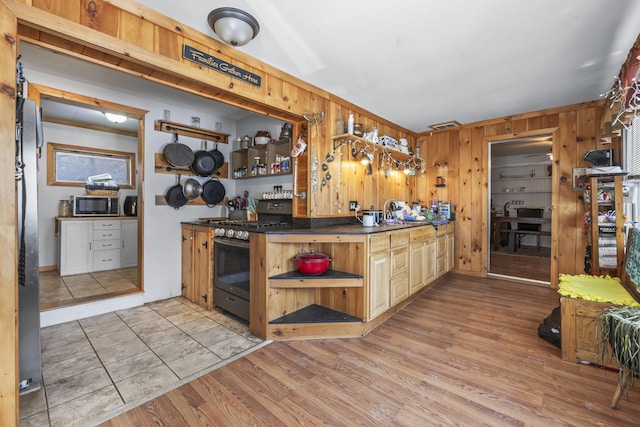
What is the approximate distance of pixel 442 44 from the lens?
224 cm

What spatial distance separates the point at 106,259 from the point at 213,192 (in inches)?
96.9

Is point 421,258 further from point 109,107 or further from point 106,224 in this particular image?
point 106,224

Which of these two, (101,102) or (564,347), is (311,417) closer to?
(564,347)

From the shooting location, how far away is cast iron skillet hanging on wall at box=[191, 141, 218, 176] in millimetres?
3635

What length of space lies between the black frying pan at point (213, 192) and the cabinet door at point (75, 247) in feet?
7.51

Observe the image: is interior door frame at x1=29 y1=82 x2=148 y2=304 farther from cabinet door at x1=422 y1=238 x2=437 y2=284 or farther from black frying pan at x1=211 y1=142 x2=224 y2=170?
cabinet door at x1=422 y1=238 x2=437 y2=284

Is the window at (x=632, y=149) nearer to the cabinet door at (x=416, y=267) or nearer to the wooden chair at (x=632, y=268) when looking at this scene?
the wooden chair at (x=632, y=268)

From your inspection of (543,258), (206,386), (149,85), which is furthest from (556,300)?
(149,85)

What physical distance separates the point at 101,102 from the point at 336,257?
9.83 ft

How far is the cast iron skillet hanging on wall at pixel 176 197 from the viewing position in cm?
340

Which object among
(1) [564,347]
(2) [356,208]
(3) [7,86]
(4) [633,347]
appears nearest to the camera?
(3) [7,86]

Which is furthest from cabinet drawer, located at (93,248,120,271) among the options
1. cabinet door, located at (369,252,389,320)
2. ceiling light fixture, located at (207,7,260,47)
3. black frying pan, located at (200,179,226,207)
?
cabinet door, located at (369,252,389,320)

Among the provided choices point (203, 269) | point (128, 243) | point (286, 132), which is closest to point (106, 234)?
point (128, 243)

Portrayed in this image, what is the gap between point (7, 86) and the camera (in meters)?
1.28
